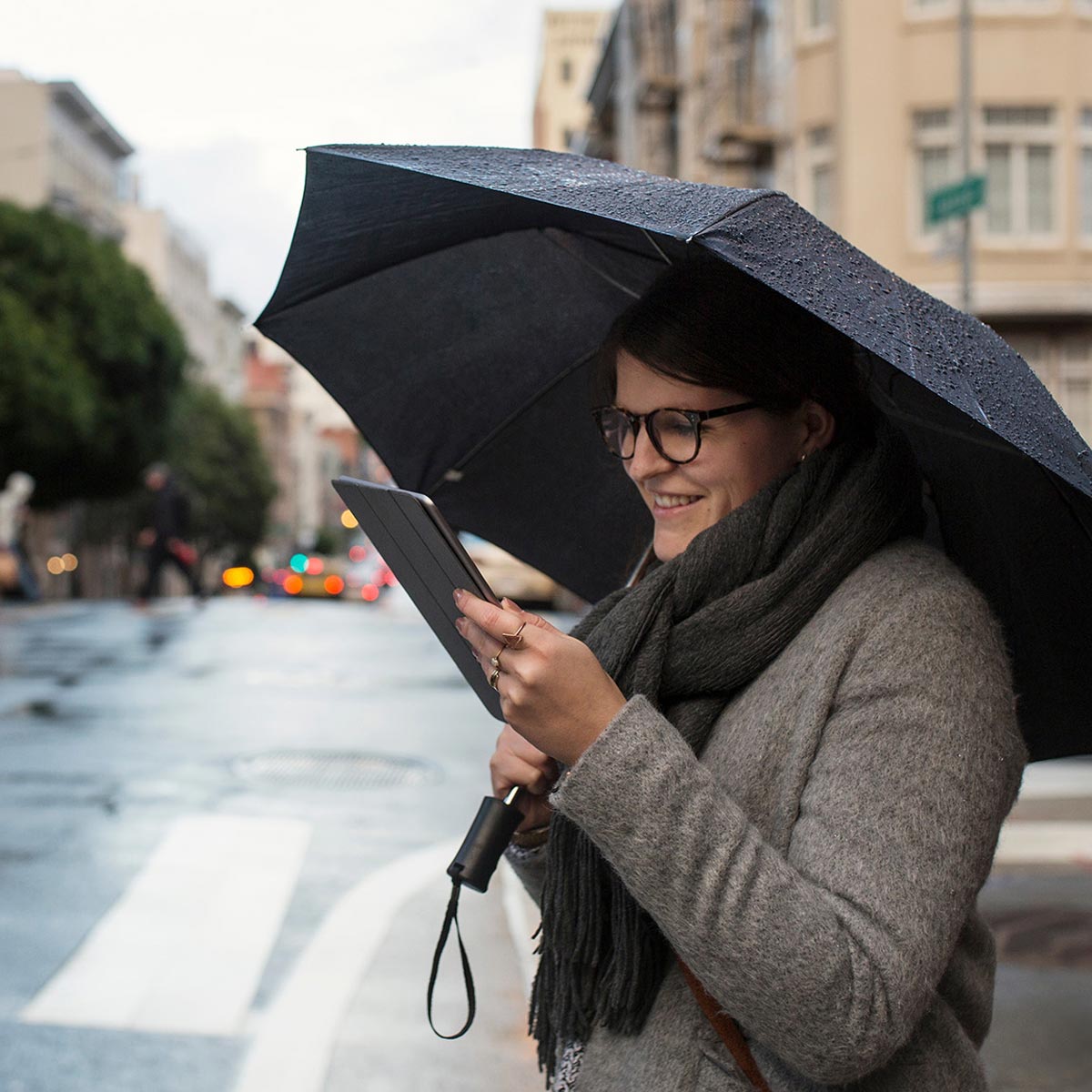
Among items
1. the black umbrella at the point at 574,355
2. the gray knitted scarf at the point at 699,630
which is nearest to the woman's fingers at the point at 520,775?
the gray knitted scarf at the point at 699,630

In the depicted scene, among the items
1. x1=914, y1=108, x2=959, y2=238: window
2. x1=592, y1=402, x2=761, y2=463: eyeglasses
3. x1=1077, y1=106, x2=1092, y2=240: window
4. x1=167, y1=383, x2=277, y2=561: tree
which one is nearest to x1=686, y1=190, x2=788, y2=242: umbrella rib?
x1=592, y1=402, x2=761, y2=463: eyeglasses

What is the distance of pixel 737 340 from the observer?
190 cm

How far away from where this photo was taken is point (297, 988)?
5.16 m

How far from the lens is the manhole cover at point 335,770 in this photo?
8656mm

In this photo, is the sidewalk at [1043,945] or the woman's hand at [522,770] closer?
the woman's hand at [522,770]

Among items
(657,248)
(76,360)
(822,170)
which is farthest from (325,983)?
(76,360)

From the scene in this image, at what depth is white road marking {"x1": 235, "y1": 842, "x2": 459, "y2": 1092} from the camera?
444 centimetres

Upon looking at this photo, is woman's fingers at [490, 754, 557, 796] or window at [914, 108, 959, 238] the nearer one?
woman's fingers at [490, 754, 557, 796]

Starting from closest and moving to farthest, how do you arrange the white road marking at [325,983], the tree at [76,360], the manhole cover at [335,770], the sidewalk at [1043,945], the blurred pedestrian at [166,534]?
the white road marking at [325,983] → the sidewalk at [1043,945] → the manhole cover at [335,770] → the blurred pedestrian at [166,534] → the tree at [76,360]

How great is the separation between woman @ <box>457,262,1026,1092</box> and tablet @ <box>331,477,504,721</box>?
8 cm

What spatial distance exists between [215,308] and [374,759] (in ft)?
295

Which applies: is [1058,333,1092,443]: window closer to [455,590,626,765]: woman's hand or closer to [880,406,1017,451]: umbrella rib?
[880,406,1017,451]: umbrella rib

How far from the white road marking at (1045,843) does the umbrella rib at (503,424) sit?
4.74 metres

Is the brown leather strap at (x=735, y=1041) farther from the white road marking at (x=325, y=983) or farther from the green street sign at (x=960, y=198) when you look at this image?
the green street sign at (x=960, y=198)
